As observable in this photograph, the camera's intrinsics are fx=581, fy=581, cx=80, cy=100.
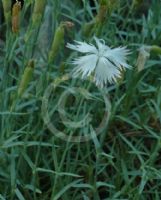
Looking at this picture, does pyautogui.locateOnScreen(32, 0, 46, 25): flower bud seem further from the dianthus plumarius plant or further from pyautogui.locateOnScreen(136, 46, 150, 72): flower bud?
pyautogui.locateOnScreen(136, 46, 150, 72): flower bud

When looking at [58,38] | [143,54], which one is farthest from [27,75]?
[143,54]

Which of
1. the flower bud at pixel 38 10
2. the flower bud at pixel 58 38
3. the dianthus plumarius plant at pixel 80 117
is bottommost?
the dianthus plumarius plant at pixel 80 117

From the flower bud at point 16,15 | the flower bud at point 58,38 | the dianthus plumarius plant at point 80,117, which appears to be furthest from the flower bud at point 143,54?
the flower bud at point 16,15

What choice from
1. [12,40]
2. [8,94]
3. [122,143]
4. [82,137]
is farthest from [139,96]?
[12,40]

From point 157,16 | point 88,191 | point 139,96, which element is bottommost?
point 88,191

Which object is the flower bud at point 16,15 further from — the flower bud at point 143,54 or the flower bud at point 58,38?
the flower bud at point 143,54

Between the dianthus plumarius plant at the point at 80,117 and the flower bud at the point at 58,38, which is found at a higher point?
the flower bud at the point at 58,38

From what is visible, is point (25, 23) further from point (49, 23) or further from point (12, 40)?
point (12, 40)

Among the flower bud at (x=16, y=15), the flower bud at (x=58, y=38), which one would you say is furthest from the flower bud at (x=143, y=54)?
the flower bud at (x=16, y=15)
